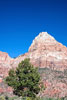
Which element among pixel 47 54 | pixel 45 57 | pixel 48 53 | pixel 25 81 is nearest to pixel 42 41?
pixel 48 53

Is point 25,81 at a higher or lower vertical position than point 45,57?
lower

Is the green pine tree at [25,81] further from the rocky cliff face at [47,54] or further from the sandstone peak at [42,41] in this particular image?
the sandstone peak at [42,41]

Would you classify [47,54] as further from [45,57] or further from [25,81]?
[25,81]

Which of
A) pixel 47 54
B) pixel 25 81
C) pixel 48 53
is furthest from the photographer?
pixel 48 53

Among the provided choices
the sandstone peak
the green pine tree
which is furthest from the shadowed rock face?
the green pine tree

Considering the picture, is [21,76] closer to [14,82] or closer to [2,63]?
[14,82]

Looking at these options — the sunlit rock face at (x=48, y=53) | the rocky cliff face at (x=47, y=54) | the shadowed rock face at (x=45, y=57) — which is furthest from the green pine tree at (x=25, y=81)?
the sunlit rock face at (x=48, y=53)

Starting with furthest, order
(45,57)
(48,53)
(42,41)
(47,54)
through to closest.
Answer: (42,41), (48,53), (47,54), (45,57)

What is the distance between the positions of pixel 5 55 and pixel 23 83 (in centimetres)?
13881

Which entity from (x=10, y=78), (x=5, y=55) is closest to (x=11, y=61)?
(x=5, y=55)

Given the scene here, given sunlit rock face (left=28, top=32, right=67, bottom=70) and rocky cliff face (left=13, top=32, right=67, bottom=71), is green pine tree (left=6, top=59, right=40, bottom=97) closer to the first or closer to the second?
rocky cliff face (left=13, top=32, right=67, bottom=71)

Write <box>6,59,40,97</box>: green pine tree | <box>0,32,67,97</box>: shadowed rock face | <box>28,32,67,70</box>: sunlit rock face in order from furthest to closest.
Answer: <box>28,32,67,70</box>: sunlit rock face
<box>0,32,67,97</box>: shadowed rock face
<box>6,59,40,97</box>: green pine tree

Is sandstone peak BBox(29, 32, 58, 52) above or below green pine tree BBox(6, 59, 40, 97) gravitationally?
above

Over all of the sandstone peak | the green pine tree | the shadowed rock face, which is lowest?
the green pine tree
